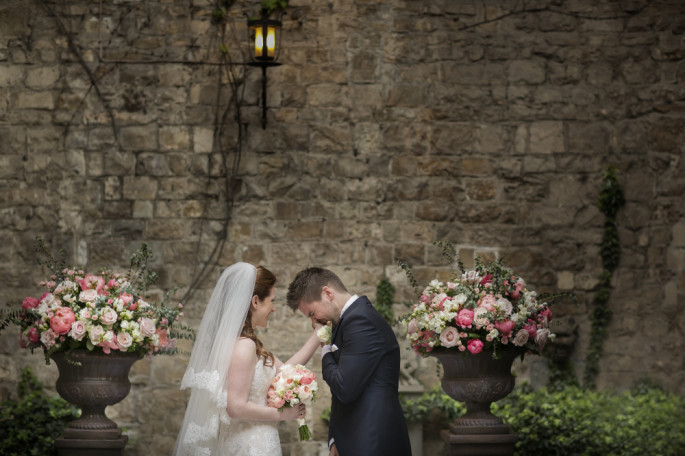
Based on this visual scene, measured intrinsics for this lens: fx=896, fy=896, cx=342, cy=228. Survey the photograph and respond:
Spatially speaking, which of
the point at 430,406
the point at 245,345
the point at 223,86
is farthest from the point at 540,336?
the point at 223,86

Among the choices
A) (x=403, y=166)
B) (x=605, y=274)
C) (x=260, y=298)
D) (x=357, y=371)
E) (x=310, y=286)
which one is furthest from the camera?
(x=403, y=166)

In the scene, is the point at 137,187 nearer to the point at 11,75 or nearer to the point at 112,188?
the point at 112,188

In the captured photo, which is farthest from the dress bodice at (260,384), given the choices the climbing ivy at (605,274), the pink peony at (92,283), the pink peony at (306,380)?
the climbing ivy at (605,274)

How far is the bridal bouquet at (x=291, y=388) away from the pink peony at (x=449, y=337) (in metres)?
0.82

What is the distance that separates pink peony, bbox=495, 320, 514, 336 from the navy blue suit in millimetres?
863

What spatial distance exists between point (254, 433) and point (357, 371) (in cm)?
77

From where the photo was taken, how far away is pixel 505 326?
16.0 feet

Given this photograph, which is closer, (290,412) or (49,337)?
(290,412)

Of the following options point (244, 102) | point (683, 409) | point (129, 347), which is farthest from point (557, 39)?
point (129, 347)

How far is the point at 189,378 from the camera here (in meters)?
4.52

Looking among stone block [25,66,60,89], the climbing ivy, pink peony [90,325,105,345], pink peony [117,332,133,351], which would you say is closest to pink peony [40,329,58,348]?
pink peony [90,325,105,345]

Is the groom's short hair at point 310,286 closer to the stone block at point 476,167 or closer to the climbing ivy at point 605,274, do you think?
the stone block at point 476,167

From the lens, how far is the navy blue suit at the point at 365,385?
4.12 m

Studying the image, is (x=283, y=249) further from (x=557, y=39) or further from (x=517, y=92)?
(x=557, y=39)
